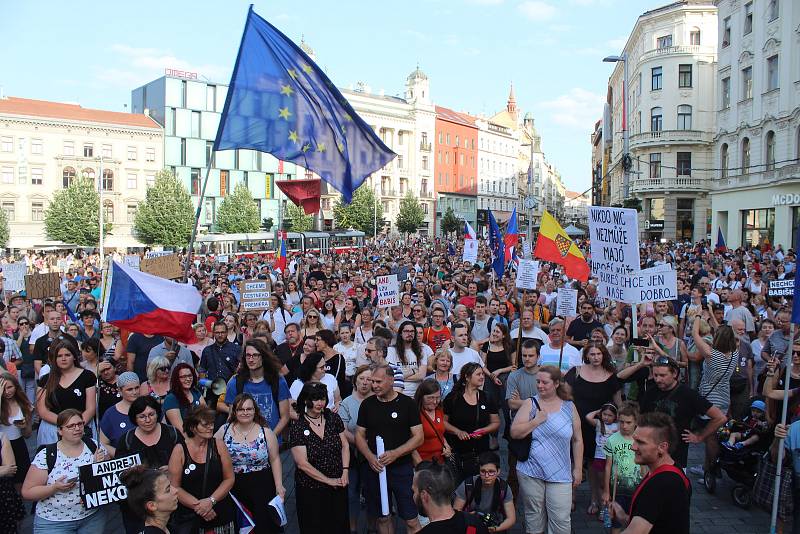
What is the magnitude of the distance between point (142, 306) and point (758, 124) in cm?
Result: 3441

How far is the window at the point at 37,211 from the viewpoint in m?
60.9

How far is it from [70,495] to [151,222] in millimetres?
57723

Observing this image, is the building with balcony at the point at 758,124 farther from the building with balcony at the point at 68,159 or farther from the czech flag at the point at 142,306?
the building with balcony at the point at 68,159

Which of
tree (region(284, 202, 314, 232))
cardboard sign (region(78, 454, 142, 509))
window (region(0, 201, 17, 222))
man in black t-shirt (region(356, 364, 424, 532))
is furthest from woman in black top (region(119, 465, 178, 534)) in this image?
tree (region(284, 202, 314, 232))

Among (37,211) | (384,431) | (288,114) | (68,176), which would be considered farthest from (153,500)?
(68,176)

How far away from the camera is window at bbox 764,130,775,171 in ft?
109

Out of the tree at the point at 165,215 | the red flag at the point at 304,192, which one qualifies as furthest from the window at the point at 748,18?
the tree at the point at 165,215

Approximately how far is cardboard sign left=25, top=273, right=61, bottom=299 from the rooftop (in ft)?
171

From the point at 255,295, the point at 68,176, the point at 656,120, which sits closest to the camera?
the point at 255,295

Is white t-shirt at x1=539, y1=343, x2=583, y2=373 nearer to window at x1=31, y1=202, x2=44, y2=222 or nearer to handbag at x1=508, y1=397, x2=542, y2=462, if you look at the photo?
handbag at x1=508, y1=397, x2=542, y2=462

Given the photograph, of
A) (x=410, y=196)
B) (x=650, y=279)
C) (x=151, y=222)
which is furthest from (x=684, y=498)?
(x=410, y=196)

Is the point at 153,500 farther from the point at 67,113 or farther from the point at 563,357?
the point at 67,113

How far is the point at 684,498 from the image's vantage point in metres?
3.68

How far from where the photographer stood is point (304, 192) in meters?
15.7
